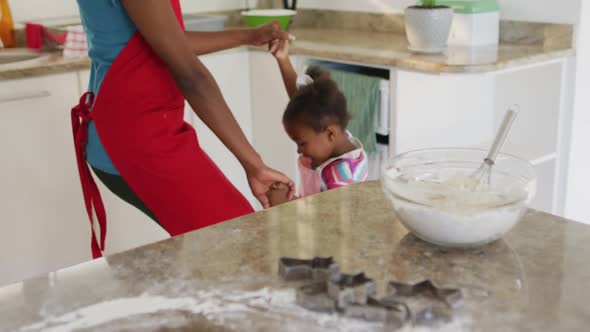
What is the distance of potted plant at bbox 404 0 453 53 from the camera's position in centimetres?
241

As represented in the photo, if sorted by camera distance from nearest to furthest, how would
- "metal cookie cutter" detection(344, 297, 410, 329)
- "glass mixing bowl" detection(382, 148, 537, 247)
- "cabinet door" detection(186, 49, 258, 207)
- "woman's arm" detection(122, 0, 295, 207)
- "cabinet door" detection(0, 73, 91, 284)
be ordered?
1. "metal cookie cutter" detection(344, 297, 410, 329)
2. "glass mixing bowl" detection(382, 148, 537, 247)
3. "woman's arm" detection(122, 0, 295, 207)
4. "cabinet door" detection(0, 73, 91, 284)
5. "cabinet door" detection(186, 49, 258, 207)

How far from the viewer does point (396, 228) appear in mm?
1045

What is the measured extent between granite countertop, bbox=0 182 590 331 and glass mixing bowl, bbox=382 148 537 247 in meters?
0.03

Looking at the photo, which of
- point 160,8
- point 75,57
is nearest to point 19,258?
point 75,57

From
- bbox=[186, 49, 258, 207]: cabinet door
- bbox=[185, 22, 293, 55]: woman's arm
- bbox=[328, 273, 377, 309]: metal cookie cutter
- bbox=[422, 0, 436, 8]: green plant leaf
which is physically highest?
bbox=[422, 0, 436, 8]: green plant leaf

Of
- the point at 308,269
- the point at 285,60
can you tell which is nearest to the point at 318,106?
the point at 285,60

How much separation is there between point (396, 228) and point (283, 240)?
17cm

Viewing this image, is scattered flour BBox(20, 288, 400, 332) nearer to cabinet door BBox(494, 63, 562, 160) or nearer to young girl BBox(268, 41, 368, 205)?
young girl BBox(268, 41, 368, 205)

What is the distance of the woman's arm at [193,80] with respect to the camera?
1.37m

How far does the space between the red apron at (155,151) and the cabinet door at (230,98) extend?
48.6 inches

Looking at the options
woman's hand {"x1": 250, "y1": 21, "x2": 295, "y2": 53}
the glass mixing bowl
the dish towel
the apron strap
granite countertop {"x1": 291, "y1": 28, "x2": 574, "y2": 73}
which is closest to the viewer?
the glass mixing bowl

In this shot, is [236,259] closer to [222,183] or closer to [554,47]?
[222,183]

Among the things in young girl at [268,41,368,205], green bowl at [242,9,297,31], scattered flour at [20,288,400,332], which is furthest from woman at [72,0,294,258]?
green bowl at [242,9,297,31]

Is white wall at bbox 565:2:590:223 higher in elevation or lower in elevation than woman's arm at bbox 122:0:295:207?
lower
